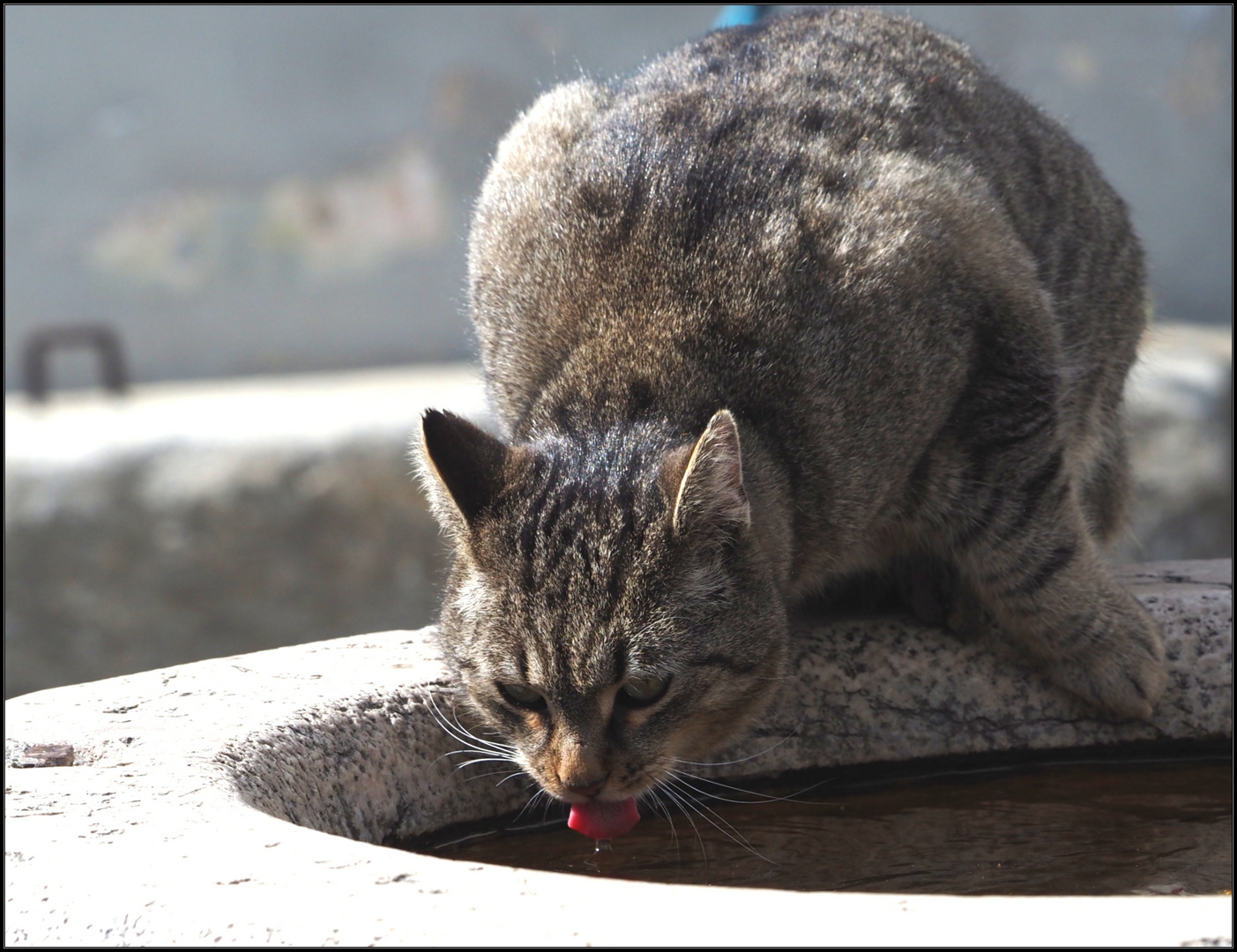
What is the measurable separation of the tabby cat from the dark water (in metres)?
0.20

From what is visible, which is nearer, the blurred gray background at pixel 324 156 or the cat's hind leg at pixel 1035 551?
the cat's hind leg at pixel 1035 551

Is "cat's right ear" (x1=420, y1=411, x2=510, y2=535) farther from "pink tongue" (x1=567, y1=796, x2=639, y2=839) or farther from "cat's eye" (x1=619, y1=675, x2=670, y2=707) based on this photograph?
Result: "pink tongue" (x1=567, y1=796, x2=639, y2=839)

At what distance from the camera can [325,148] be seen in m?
9.84

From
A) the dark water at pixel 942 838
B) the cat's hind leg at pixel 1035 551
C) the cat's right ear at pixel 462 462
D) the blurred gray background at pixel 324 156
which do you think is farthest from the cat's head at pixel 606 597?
the blurred gray background at pixel 324 156

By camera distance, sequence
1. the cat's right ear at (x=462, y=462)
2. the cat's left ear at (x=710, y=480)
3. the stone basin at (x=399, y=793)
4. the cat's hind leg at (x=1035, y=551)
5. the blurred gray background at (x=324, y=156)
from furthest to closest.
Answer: the blurred gray background at (x=324, y=156) → the cat's hind leg at (x=1035, y=551) → the cat's right ear at (x=462, y=462) → the cat's left ear at (x=710, y=480) → the stone basin at (x=399, y=793)

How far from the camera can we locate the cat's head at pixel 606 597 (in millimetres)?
2094

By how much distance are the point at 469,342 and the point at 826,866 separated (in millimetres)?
1525

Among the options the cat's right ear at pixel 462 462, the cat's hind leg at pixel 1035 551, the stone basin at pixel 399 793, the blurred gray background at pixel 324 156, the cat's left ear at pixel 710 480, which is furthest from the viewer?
the blurred gray background at pixel 324 156

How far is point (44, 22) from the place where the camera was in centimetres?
941

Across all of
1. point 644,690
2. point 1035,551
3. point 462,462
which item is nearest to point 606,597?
point 644,690

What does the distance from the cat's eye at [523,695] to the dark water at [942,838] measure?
0.97 feet

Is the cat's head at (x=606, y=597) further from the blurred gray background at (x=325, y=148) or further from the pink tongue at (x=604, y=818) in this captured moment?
the blurred gray background at (x=325, y=148)

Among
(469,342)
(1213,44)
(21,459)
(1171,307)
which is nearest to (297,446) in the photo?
(21,459)

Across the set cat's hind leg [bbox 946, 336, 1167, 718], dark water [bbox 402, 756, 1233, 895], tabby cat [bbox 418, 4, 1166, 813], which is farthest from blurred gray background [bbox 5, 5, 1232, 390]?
dark water [bbox 402, 756, 1233, 895]
